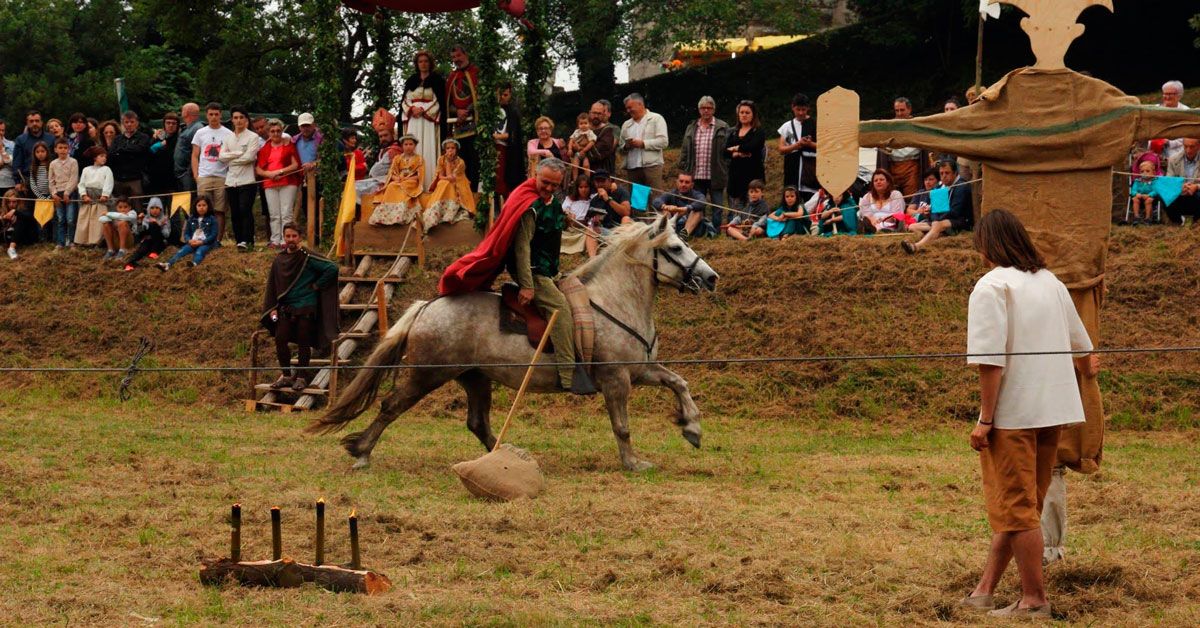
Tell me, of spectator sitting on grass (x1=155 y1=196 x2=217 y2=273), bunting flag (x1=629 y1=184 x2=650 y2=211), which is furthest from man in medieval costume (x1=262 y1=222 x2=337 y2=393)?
bunting flag (x1=629 y1=184 x2=650 y2=211)

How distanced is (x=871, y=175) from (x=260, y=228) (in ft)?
37.3

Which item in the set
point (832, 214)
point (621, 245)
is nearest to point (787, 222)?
point (832, 214)

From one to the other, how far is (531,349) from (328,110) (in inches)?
311

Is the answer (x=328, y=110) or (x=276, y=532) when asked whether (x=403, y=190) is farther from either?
(x=276, y=532)

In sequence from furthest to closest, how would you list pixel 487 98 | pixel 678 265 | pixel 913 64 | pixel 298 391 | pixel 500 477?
pixel 913 64
pixel 487 98
pixel 298 391
pixel 678 265
pixel 500 477

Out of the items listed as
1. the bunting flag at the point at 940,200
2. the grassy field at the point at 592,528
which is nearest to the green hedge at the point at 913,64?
the bunting flag at the point at 940,200

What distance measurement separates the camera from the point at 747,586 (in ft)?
24.8

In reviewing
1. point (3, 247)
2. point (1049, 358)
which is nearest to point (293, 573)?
point (1049, 358)

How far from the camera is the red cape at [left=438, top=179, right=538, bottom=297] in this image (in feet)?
37.8

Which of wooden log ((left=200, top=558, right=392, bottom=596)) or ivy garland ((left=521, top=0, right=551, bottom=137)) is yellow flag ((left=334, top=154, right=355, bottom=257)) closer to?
ivy garland ((left=521, top=0, right=551, bottom=137))

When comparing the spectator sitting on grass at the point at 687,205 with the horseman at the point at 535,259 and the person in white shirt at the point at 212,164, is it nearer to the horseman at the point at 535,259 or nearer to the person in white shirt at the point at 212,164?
the person in white shirt at the point at 212,164

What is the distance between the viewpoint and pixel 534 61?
18.7 metres

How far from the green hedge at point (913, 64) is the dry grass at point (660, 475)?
1205 cm

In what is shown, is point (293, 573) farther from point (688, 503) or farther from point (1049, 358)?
point (1049, 358)
